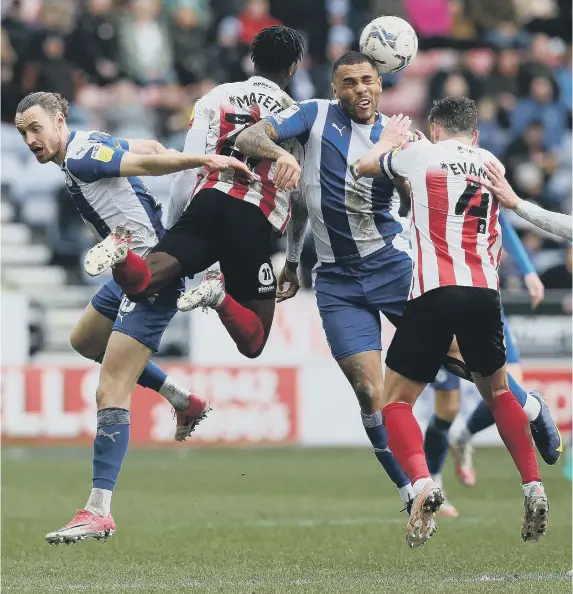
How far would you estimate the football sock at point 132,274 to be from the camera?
821cm

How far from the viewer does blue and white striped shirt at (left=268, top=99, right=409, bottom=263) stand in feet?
29.2

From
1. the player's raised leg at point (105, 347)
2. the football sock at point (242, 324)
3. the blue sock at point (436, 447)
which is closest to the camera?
the football sock at point (242, 324)

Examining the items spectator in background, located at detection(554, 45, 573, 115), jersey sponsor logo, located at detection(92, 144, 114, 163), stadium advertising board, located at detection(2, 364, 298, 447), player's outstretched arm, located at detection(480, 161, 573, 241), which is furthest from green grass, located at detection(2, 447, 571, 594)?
spectator in background, located at detection(554, 45, 573, 115)

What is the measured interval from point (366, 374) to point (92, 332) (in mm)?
1850

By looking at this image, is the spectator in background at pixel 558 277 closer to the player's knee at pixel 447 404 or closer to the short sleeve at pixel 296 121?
the player's knee at pixel 447 404

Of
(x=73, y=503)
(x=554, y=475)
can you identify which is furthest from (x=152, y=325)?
(x=554, y=475)

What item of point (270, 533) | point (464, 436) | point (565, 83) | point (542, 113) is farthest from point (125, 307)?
point (565, 83)

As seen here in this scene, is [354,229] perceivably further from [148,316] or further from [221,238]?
[148,316]

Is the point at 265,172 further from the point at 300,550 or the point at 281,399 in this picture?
the point at 281,399

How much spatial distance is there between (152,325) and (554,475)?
22.5 feet

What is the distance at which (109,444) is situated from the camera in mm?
8430

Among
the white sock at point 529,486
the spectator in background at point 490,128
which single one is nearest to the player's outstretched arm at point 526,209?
the white sock at point 529,486

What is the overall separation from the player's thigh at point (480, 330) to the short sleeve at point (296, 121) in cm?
164

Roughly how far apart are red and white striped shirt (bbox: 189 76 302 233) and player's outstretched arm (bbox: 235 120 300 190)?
0.67ft
